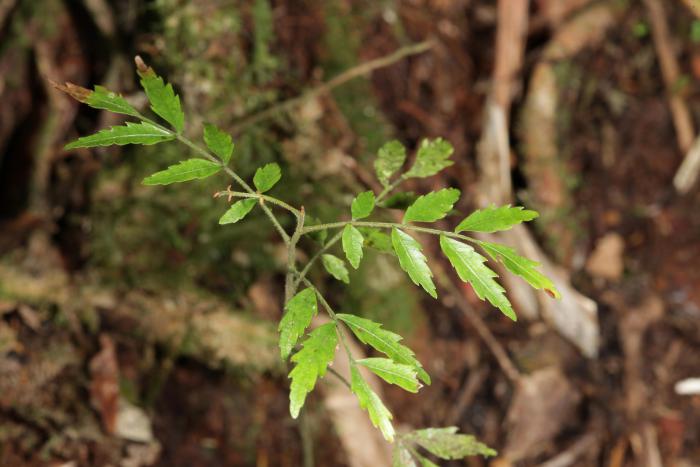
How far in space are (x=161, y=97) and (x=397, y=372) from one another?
0.80m

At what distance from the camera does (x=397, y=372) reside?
130 cm

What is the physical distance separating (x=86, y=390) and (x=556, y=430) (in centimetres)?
239

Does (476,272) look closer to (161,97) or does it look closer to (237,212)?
(237,212)

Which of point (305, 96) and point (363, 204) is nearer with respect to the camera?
point (363, 204)

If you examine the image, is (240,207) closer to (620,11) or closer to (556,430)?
(556,430)

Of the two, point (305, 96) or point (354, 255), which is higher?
point (354, 255)

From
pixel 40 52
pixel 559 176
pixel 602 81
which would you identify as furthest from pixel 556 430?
pixel 40 52

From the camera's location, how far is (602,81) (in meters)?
4.13

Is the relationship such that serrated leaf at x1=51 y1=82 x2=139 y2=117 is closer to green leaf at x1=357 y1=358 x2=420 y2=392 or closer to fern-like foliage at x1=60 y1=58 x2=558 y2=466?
fern-like foliage at x1=60 y1=58 x2=558 y2=466

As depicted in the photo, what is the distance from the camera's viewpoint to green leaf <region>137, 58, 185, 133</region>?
1.36 metres

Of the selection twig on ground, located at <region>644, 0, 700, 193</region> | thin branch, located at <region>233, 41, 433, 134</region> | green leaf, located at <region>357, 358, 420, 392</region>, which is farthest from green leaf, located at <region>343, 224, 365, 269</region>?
twig on ground, located at <region>644, 0, 700, 193</region>

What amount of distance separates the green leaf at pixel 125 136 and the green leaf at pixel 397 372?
685mm

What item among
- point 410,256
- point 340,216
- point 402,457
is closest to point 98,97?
point 410,256

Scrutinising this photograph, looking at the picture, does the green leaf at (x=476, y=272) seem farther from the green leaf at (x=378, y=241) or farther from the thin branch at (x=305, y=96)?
the thin branch at (x=305, y=96)
